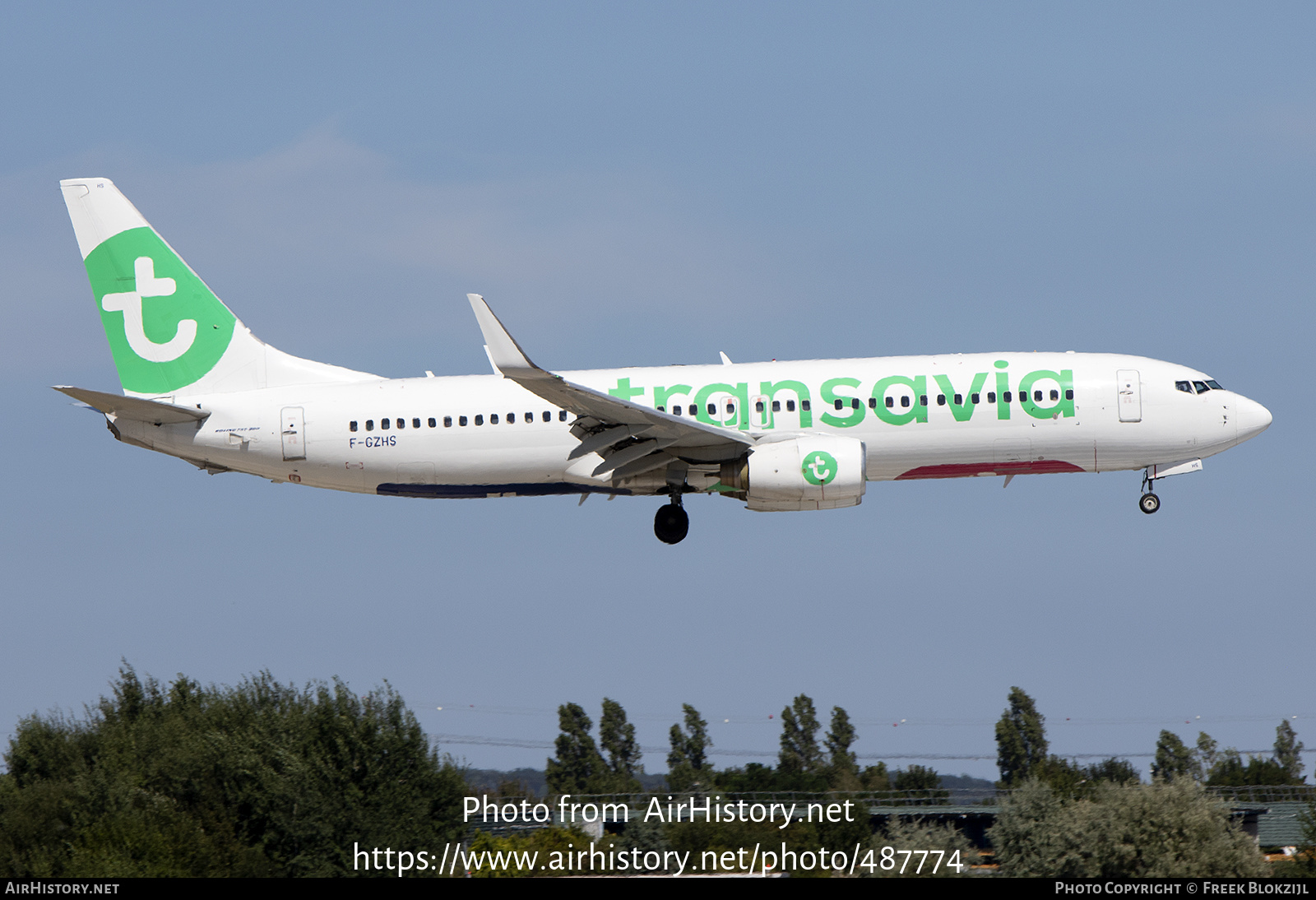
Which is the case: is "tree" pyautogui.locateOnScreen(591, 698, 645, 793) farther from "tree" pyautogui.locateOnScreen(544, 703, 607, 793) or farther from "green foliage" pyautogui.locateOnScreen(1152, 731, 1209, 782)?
"green foliage" pyautogui.locateOnScreen(1152, 731, 1209, 782)

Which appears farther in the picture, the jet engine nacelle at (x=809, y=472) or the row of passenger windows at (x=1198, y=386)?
the row of passenger windows at (x=1198, y=386)

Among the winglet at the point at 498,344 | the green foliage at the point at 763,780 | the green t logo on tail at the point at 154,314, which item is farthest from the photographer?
the green foliage at the point at 763,780

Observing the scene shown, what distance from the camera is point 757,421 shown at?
131ft

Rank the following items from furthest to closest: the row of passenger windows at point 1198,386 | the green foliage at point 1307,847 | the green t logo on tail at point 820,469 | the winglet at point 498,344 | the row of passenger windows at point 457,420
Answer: the green foliage at point 1307,847 → the row of passenger windows at point 457,420 → the row of passenger windows at point 1198,386 → the green t logo on tail at point 820,469 → the winglet at point 498,344

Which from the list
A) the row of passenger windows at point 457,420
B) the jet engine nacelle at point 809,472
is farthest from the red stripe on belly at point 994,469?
the row of passenger windows at point 457,420

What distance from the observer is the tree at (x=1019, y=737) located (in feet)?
397

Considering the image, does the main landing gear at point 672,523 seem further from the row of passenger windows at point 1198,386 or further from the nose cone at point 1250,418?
the nose cone at point 1250,418

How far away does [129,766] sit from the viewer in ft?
224

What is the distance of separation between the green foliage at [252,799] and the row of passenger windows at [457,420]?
65.3 feet

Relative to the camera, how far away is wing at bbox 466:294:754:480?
35.3 meters

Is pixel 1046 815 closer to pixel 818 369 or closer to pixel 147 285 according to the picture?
pixel 818 369

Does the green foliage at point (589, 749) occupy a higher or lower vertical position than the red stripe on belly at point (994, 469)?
lower

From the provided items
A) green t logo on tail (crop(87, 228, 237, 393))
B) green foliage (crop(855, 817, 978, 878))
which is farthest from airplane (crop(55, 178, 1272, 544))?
green foliage (crop(855, 817, 978, 878))

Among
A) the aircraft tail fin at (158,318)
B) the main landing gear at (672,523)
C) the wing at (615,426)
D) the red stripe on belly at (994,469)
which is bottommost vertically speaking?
the main landing gear at (672,523)
